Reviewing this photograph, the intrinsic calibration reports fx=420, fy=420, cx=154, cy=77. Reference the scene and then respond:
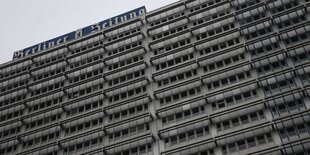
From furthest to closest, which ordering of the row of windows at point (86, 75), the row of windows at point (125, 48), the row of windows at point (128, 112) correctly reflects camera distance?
the row of windows at point (125, 48) → the row of windows at point (86, 75) → the row of windows at point (128, 112)

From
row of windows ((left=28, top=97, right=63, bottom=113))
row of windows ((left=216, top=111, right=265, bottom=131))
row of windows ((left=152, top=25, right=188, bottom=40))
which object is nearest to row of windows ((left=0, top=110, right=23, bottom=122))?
row of windows ((left=28, top=97, right=63, bottom=113))

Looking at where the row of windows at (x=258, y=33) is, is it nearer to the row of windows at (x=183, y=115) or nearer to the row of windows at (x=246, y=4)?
the row of windows at (x=246, y=4)

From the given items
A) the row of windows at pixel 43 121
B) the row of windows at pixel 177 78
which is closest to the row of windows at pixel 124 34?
the row of windows at pixel 177 78

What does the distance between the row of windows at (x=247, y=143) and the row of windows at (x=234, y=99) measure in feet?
23.8

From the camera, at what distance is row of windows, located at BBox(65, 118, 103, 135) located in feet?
236

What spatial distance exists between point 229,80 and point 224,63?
13.2 feet

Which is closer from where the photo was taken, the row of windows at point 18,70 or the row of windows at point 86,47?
the row of windows at point 86,47

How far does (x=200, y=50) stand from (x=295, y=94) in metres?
20.0

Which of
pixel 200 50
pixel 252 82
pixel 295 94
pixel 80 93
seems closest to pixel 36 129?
pixel 80 93

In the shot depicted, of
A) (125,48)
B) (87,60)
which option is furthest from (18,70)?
(125,48)

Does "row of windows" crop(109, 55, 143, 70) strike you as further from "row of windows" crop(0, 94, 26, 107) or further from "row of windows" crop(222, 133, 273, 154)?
"row of windows" crop(222, 133, 273, 154)

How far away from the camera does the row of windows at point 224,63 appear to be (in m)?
70.3

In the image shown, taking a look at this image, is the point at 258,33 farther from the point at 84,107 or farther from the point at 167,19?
the point at 84,107

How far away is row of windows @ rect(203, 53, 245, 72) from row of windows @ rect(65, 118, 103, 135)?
66.9ft
